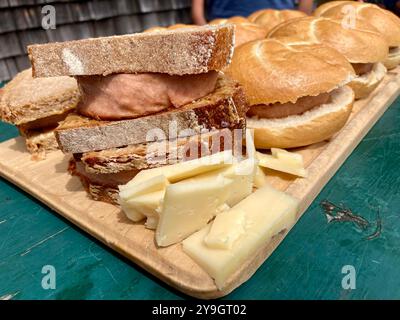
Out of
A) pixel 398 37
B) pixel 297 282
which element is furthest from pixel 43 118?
pixel 398 37

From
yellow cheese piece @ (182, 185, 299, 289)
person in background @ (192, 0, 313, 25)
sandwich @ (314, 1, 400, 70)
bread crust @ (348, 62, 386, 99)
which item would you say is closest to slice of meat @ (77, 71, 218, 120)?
yellow cheese piece @ (182, 185, 299, 289)

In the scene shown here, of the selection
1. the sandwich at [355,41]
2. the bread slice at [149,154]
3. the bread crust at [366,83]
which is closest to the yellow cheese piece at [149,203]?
the bread slice at [149,154]

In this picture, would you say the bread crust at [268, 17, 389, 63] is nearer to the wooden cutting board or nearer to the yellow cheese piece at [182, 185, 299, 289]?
the wooden cutting board

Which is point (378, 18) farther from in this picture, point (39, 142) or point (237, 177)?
point (39, 142)

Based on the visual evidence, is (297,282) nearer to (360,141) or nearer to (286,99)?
(286,99)

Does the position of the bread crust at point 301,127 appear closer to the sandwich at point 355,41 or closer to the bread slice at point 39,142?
the sandwich at point 355,41

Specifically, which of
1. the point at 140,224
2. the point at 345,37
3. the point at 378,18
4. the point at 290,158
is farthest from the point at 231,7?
the point at 140,224
